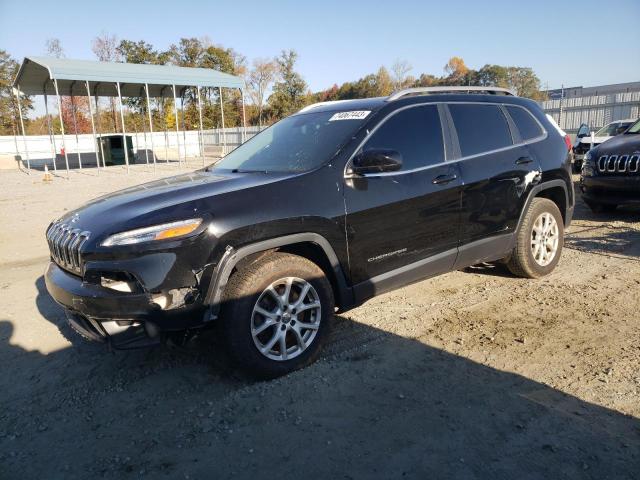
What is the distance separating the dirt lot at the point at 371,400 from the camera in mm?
2533

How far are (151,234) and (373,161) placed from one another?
1630 mm

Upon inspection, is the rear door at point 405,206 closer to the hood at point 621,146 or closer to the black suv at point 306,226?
the black suv at point 306,226

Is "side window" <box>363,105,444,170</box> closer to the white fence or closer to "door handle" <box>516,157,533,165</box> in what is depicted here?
"door handle" <box>516,157,533,165</box>

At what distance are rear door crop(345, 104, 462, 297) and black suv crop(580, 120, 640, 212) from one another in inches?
179

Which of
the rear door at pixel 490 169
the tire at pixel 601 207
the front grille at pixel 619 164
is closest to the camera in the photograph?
the rear door at pixel 490 169

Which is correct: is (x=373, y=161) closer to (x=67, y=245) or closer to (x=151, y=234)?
(x=151, y=234)

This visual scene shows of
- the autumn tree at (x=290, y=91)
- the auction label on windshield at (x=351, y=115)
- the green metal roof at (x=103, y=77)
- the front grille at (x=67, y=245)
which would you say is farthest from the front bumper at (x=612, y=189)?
the autumn tree at (x=290, y=91)

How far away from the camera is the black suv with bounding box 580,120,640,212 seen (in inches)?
285

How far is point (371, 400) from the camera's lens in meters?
3.08

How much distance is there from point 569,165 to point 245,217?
3999 mm

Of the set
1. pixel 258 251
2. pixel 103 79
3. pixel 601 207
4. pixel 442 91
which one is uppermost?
pixel 103 79

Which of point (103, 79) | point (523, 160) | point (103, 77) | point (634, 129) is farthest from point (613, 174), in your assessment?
point (103, 77)

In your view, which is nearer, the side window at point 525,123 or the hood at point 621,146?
the side window at point 525,123

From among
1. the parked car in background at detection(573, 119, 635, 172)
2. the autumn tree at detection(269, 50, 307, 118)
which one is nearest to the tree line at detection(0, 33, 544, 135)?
the autumn tree at detection(269, 50, 307, 118)
